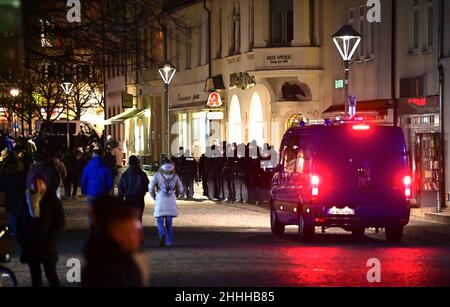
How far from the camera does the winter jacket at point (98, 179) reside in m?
23.9

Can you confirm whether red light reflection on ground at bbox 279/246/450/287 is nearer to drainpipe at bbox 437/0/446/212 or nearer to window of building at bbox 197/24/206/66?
drainpipe at bbox 437/0/446/212

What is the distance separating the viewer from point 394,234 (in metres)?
23.9

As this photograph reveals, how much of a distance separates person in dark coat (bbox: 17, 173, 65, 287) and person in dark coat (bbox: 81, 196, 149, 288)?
5890 millimetres

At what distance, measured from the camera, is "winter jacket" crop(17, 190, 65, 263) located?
13.8m

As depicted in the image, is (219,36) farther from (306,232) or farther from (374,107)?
(306,232)

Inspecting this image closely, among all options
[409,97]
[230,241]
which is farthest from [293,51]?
[230,241]

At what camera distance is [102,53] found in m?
27.9

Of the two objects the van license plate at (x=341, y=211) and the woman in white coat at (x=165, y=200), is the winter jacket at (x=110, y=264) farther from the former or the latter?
the van license plate at (x=341, y=211)

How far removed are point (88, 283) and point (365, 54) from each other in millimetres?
36002

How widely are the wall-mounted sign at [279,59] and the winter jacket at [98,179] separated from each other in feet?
80.1

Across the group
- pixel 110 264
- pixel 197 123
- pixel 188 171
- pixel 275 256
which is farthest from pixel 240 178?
pixel 110 264

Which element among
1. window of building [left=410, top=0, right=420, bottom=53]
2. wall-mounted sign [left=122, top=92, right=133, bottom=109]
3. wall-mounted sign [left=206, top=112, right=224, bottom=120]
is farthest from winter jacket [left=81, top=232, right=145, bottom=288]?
wall-mounted sign [left=122, top=92, right=133, bottom=109]

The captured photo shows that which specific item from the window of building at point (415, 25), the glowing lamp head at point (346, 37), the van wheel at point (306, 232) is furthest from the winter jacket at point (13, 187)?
the window of building at point (415, 25)

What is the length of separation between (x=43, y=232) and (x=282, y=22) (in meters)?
35.6
